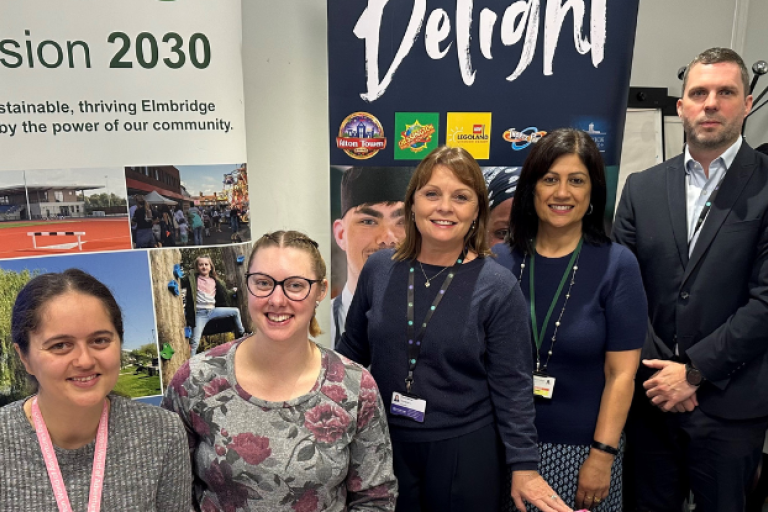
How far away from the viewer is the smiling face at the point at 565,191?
1797 millimetres

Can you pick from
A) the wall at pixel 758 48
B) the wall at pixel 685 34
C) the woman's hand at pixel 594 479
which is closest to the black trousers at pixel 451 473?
the woman's hand at pixel 594 479

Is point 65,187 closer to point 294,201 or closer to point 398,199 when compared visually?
point 294,201

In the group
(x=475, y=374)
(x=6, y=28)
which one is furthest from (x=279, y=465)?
(x=6, y=28)

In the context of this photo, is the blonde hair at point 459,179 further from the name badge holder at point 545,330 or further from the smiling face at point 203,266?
the smiling face at point 203,266

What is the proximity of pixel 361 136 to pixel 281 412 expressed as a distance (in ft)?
4.95

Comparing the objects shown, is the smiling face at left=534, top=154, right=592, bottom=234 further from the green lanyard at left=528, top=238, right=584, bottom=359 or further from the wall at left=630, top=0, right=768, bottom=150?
the wall at left=630, top=0, right=768, bottom=150

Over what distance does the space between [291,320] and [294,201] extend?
1.63 meters

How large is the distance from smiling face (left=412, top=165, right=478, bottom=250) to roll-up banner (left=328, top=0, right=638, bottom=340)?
942mm

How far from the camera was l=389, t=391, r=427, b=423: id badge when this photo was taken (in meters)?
1.60

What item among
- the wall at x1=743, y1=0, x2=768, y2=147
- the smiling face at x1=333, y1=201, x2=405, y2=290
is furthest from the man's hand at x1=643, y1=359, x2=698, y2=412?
the wall at x1=743, y1=0, x2=768, y2=147

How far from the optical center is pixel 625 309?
1764 millimetres

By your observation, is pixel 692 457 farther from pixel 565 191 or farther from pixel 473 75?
pixel 473 75

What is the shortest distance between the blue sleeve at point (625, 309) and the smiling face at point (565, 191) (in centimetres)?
23

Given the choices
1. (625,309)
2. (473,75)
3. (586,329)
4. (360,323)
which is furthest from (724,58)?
(360,323)
